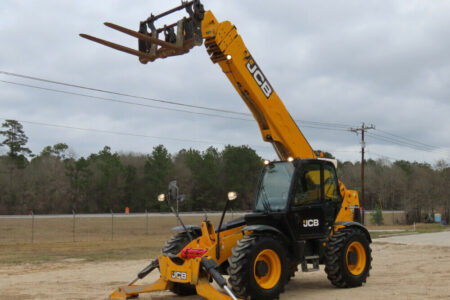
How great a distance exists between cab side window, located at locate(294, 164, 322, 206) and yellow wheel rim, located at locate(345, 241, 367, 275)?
1341mm

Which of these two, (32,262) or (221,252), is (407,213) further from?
(221,252)

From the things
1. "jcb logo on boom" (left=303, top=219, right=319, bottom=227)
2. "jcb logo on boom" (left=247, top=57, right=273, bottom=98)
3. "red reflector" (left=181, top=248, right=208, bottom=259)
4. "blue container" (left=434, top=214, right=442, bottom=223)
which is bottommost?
"blue container" (left=434, top=214, right=442, bottom=223)

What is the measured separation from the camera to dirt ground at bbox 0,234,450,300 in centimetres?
918

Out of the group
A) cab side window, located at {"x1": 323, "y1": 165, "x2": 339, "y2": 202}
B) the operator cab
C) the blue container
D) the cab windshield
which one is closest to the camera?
the operator cab

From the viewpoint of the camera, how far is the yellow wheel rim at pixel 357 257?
32.5 feet

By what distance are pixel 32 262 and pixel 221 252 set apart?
999 centimetres

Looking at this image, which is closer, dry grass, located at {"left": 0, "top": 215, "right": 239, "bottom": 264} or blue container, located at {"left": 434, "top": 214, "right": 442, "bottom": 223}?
dry grass, located at {"left": 0, "top": 215, "right": 239, "bottom": 264}

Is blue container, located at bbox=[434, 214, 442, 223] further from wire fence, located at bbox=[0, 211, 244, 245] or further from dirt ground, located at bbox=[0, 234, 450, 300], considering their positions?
dirt ground, located at bbox=[0, 234, 450, 300]

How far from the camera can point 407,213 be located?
54656mm

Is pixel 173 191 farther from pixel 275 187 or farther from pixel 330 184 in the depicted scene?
pixel 330 184

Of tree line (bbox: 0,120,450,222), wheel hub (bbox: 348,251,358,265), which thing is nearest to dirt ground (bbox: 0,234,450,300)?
wheel hub (bbox: 348,251,358,265)

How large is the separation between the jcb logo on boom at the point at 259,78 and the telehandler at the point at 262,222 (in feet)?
0.06

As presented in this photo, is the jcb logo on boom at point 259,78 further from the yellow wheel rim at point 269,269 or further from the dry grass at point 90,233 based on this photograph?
the dry grass at point 90,233

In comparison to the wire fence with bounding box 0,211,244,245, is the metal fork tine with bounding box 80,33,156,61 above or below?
above
